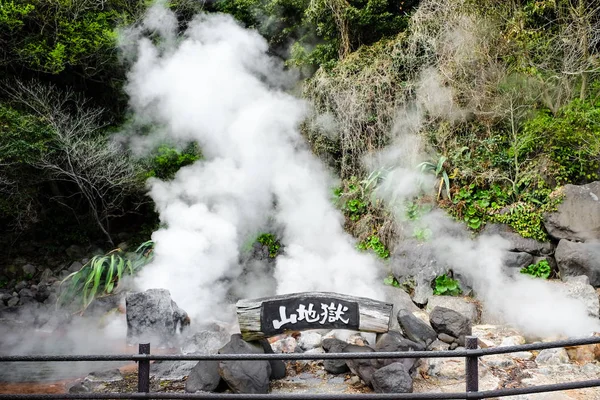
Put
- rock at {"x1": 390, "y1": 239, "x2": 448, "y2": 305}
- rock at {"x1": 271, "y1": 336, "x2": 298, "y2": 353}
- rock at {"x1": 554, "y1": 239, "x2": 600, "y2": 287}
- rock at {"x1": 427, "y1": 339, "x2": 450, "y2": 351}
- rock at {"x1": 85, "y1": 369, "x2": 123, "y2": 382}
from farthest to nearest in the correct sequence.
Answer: rock at {"x1": 390, "y1": 239, "x2": 448, "y2": 305}, rock at {"x1": 554, "y1": 239, "x2": 600, "y2": 287}, rock at {"x1": 271, "y1": 336, "x2": 298, "y2": 353}, rock at {"x1": 427, "y1": 339, "x2": 450, "y2": 351}, rock at {"x1": 85, "y1": 369, "x2": 123, "y2": 382}

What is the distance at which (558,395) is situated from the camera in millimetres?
4383

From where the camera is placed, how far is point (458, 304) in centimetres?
708

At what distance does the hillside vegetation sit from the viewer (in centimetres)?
784

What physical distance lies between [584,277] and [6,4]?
39.5ft

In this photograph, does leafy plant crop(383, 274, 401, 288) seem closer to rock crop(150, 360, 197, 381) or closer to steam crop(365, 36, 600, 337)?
steam crop(365, 36, 600, 337)

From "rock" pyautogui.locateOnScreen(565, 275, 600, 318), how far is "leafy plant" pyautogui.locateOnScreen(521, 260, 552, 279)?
0.52 meters

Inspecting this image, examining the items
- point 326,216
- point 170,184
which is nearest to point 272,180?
point 326,216

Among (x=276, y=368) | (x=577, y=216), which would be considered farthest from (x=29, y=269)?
(x=577, y=216)

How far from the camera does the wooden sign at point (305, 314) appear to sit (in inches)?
201

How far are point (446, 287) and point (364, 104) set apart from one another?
4289 mm

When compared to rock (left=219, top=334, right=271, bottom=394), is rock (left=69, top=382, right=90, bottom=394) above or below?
below

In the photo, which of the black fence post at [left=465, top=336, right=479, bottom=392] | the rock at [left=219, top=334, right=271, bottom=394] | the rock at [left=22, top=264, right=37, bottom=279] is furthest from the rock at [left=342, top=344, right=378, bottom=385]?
the rock at [left=22, top=264, right=37, bottom=279]

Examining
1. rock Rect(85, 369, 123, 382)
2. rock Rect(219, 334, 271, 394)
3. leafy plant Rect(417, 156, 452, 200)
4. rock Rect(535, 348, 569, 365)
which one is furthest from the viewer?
leafy plant Rect(417, 156, 452, 200)

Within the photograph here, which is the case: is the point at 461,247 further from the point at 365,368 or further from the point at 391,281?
the point at 365,368
